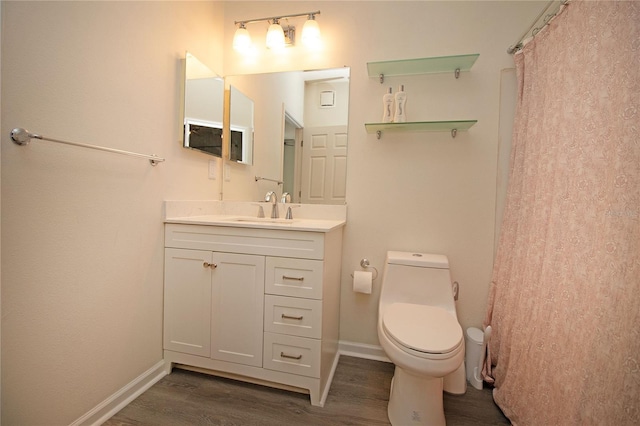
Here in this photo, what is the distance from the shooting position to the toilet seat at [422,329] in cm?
107

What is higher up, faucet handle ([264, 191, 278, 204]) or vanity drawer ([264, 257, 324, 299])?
faucet handle ([264, 191, 278, 204])


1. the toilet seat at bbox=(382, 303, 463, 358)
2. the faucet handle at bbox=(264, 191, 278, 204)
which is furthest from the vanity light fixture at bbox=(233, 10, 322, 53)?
the toilet seat at bbox=(382, 303, 463, 358)

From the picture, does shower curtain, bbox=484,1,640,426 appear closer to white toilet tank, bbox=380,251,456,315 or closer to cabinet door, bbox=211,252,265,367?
white toilet tank, bbox=380,251,456,315

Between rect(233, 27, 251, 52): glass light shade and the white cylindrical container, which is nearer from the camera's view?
the white cylindrical container

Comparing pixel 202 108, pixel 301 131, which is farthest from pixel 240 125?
pixel 301 131

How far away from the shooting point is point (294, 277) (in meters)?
1.34

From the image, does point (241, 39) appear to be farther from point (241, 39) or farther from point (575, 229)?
point (575, 229)

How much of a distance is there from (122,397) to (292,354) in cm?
83

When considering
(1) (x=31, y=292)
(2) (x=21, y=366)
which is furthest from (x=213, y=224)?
(2) (x=21, y=366)

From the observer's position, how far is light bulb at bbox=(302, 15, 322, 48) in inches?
69.1

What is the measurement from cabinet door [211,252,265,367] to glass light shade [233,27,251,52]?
1.46 metres

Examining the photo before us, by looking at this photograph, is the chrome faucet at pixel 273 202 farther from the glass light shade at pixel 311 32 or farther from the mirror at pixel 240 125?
the glass light shade at pixel 311 32

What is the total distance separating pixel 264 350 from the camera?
1388mm

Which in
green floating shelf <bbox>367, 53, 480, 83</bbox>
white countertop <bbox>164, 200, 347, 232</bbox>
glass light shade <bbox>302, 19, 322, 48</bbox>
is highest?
glass light shade <bbox>302, 19, 322, 48</bbox>
